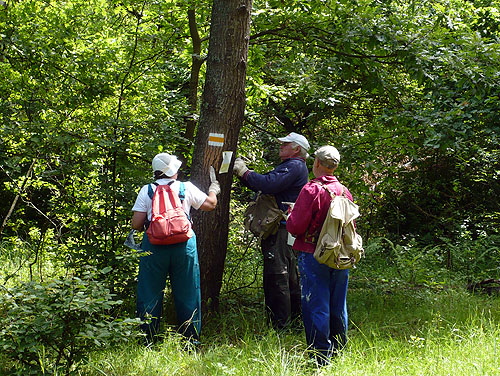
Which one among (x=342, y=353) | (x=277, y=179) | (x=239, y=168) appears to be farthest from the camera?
(x=239, y=168)

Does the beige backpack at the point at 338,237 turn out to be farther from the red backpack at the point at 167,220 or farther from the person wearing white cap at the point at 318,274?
the red backpack at the point at 167,220

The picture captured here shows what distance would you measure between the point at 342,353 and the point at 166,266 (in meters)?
1.72

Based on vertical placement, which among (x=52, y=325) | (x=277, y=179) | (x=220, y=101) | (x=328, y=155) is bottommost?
(x=52, y=325)

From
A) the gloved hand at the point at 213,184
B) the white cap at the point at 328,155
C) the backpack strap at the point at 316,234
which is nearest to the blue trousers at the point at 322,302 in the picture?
the backpack strap at the point at 316,234

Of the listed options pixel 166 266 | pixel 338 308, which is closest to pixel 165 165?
pixel 166 266

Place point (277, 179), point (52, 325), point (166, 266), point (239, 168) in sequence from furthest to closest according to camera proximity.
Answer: point (239, 168) → point (277, 179) → point (166, 266) → point (52, 325)

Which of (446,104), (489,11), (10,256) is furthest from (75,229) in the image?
(489,11)

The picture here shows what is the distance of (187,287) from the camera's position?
4855mm

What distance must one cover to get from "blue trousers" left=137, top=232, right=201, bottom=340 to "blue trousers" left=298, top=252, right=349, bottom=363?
1.06m

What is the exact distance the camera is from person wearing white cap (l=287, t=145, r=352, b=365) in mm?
4324

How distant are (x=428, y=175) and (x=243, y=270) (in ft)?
21.1

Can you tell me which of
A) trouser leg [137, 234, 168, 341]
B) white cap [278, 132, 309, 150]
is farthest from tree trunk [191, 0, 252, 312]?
trouser leg [137, 234, 168, 341]

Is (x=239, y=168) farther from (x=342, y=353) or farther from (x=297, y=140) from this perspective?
(x=342, y=353)

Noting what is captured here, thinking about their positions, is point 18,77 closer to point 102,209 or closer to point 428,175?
point 102,209
